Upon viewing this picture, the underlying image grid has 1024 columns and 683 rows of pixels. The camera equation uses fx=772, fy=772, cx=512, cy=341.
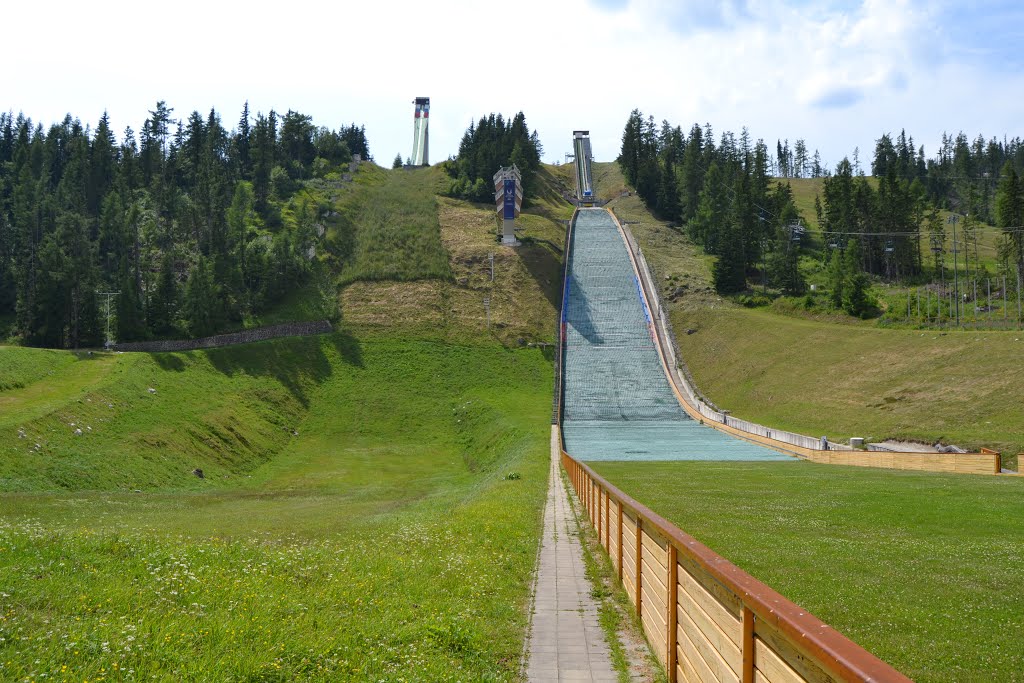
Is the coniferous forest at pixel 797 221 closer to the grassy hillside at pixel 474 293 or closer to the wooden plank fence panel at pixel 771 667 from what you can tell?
the grassy hillside at pixel 474 293

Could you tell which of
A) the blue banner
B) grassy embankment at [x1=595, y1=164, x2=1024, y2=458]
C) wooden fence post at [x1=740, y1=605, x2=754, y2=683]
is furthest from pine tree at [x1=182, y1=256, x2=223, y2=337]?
wooden fence post at [x1=740, y1=605, x2=754, y2=683]

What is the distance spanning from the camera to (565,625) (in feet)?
34.1

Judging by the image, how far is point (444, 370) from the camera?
231ft

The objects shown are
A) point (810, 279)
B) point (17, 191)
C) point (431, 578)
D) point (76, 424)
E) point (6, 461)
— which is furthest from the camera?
point (17, 191)

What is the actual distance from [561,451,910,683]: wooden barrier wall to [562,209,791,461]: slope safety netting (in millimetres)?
31265

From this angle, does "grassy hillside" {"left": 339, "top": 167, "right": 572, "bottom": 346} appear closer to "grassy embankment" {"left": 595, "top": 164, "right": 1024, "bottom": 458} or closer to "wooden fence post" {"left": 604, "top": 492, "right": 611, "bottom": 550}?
"grassy embankment" {"left": 595, "top": 164, "right": 1024, "bottom": 458}

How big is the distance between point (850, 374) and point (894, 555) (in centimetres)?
4527

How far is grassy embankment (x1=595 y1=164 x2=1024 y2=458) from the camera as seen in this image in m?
40.9

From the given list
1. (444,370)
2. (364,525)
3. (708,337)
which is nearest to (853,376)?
(708,337)

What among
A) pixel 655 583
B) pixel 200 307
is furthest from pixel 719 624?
pixel 200 307

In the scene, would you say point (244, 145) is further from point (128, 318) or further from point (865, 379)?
point (865, 379)

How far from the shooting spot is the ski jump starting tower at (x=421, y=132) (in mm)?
168125

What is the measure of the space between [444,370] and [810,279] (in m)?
49.7

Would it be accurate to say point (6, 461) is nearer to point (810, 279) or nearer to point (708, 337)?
point (708, 337)
